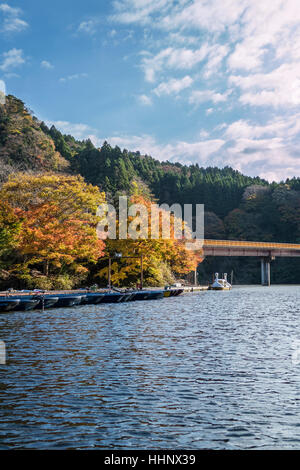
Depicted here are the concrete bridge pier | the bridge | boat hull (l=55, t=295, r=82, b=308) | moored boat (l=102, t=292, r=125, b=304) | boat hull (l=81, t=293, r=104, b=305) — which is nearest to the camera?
boat hull (l=55, t=295, r=82, b=308)

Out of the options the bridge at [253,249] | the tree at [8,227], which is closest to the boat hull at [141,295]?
the tree at [8,227]

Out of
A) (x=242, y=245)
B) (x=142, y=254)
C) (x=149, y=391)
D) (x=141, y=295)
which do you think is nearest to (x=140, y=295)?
(x=141, y=295)

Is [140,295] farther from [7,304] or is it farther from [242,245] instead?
[242,245]

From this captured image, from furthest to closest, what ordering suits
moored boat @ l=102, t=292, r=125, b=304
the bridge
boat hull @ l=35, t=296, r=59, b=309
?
the bridge → moored boat @ l=102, t=292, r=125, b=304 → boat hull @ l=35, t=296, r=59, b=309

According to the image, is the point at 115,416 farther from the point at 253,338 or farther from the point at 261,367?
the point at 253,338

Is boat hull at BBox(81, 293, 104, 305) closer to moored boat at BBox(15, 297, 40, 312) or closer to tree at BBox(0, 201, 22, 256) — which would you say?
moored boat at BBox(15, 297, 40, 312)

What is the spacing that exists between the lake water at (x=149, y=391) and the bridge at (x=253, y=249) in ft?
261

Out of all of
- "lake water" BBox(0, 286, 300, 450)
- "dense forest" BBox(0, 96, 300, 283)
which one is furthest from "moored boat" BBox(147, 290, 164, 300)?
"dense forest" BBox(0, 96, 300, 283)

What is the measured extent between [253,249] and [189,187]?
5308cm

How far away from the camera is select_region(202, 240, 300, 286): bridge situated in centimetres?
10775

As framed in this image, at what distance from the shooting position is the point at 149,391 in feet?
47.5

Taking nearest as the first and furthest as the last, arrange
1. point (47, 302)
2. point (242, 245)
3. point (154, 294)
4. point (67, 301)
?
1. point (47, 302)
2. point (67, 301)
3. point (154, 294)
4. point (242, 245)

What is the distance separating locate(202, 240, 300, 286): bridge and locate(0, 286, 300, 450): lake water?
79677 millimetres

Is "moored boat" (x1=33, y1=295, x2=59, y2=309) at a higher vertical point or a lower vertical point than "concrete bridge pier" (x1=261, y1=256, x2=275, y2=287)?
lower
